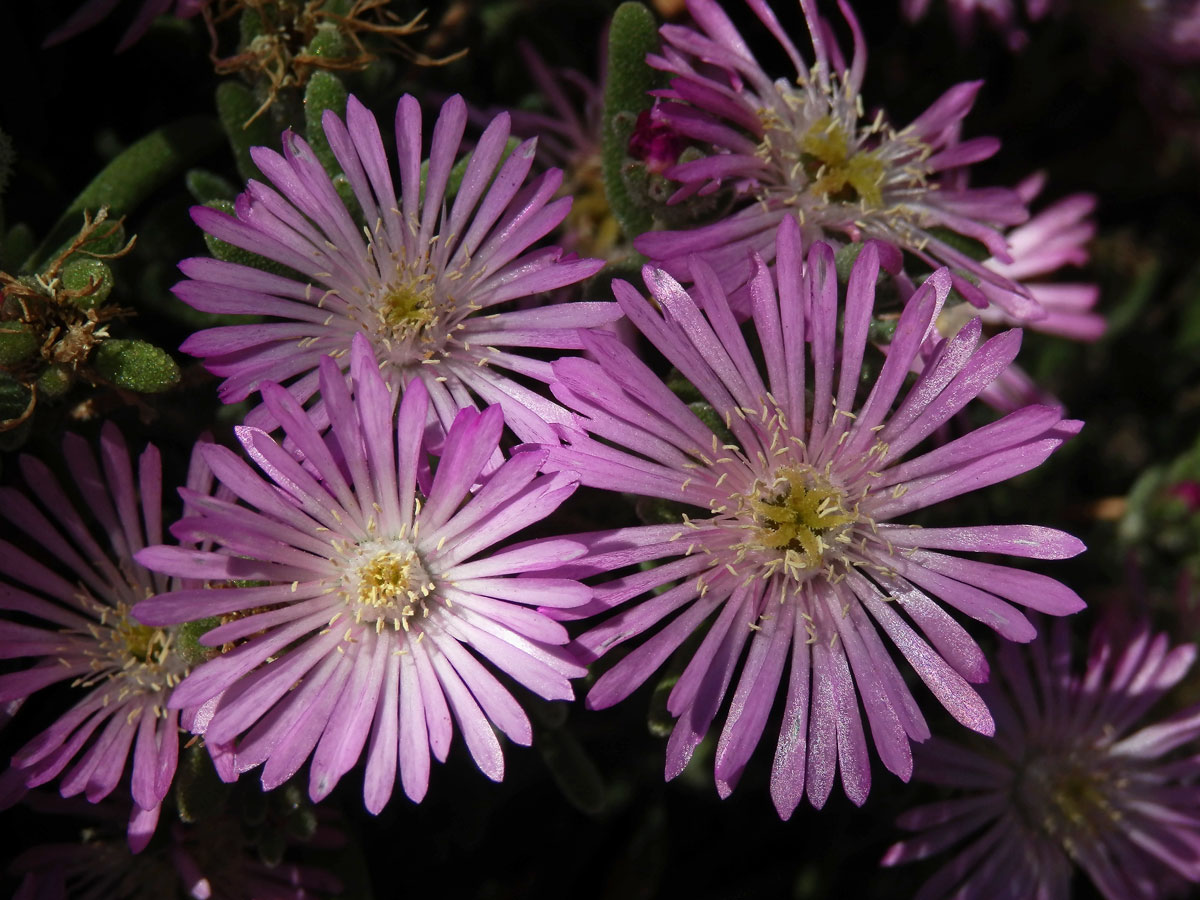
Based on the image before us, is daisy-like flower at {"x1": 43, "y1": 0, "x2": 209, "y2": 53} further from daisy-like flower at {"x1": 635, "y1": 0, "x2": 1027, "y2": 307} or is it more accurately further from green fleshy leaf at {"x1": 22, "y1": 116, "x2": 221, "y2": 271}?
daisy-like flower at {"x1": 635, "y1": 0, "x2": 1027, "y2": 307}

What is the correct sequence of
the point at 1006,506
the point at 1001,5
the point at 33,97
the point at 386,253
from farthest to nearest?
the point at 1006,506, the point at 1001,5, the point at 33,97, the point at 386,253

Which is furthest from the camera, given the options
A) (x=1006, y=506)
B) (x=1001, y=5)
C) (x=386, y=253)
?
(x=1006, y=506)

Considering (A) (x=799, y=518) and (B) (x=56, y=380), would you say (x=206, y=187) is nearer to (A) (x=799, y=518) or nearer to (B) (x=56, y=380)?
(B) (x=56, y=380)

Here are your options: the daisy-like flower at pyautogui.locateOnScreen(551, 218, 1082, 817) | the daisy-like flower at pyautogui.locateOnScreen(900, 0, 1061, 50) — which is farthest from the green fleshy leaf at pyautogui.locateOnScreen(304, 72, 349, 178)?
the daisy-like flower at pyautogui.locateOnScreen(900, 0, 1061, 50)

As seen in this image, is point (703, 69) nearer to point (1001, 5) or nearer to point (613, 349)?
point (613, 349)

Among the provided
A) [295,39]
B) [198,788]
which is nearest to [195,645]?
[198,788]

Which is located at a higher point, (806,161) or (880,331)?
(806,161)

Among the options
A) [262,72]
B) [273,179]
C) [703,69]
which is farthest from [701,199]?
[262,72]
